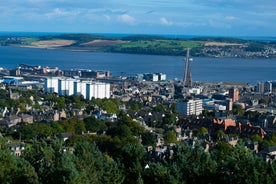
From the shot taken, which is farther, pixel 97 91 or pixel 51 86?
pixel 51 86

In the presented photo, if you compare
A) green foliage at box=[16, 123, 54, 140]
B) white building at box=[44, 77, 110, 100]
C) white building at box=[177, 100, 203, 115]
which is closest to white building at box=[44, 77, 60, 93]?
white building at box=[44, 77, 110, 100]

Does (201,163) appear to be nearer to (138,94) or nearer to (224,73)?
(138,94)

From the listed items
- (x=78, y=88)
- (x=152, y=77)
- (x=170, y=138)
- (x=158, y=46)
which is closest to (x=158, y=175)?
(x=170, y=138)

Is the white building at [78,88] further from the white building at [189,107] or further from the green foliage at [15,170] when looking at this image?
the green foliage at [15,170]

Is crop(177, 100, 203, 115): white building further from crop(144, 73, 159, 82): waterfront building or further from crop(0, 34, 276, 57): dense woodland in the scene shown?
crop(0, 34, 276, 57): dense woodland

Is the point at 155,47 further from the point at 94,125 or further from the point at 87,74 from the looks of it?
the point at 94,125
